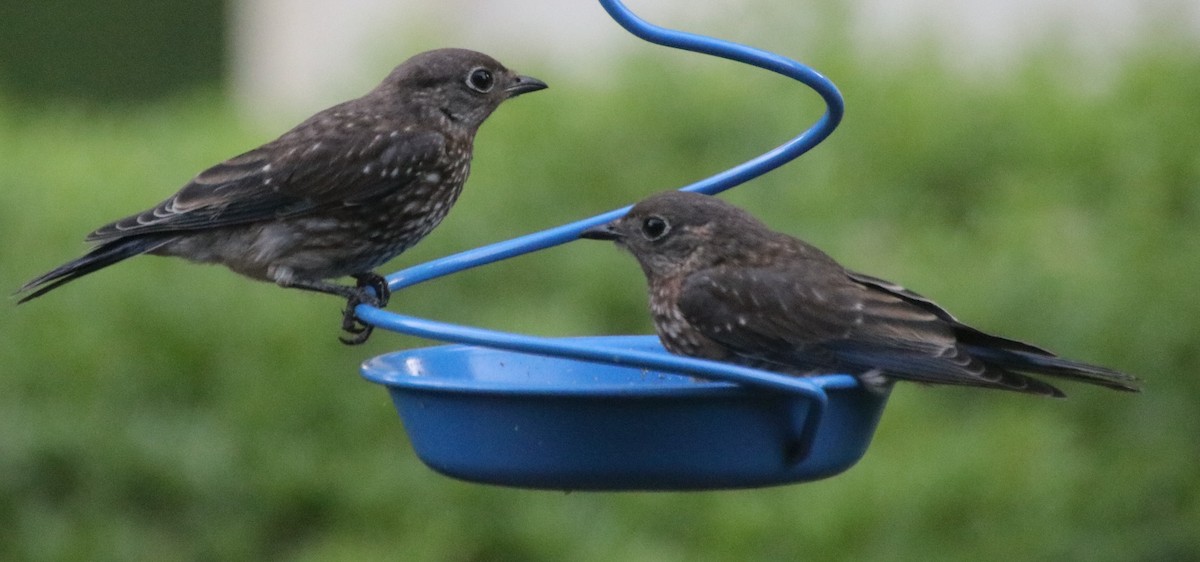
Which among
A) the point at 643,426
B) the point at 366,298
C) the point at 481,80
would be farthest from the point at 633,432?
the point at 481,80

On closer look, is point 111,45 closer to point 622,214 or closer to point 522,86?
point 522,86

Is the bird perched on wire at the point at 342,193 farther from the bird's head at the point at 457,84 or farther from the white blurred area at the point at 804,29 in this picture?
the white blurred area at the point at 804,29

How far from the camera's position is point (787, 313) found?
367 cm

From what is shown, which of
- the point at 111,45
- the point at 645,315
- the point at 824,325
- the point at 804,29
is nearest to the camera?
the point at 824,325

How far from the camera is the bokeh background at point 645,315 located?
596 centimetres

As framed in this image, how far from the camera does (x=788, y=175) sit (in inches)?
279

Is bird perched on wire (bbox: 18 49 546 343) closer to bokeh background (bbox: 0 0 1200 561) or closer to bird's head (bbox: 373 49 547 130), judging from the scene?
bird's head (bbox: 373 49 547 130)

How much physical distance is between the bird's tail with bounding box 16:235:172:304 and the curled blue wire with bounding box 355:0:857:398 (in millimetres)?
673

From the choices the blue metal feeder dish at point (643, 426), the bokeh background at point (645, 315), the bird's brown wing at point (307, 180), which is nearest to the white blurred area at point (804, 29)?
the bokeh background at point (645, 315)

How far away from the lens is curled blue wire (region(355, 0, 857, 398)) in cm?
291

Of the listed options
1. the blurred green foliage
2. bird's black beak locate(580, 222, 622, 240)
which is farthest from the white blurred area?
the blurred green foliage

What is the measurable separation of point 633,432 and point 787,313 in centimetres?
61

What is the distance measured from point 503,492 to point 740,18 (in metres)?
2.66

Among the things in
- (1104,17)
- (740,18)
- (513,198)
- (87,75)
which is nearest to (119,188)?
(513,198)
